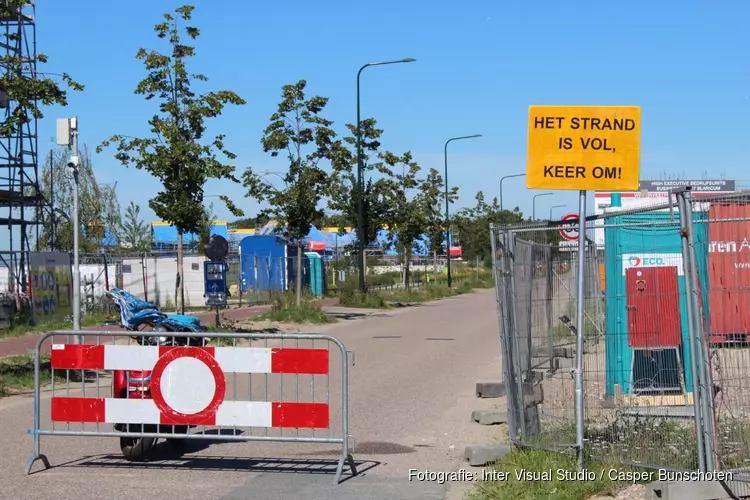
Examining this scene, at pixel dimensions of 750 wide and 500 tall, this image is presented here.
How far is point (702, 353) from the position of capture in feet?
20.2

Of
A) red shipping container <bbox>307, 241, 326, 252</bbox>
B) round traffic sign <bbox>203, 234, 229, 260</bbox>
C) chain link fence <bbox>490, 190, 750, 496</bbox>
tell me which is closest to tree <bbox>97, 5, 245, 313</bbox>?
round traffic sign <bbox>203, 234, 229, 260</bbox>

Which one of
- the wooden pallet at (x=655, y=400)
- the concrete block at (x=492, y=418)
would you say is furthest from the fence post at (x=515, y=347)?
the concrete block at (x=492, y=418)

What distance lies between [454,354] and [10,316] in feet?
40.1

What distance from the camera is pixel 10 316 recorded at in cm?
2359

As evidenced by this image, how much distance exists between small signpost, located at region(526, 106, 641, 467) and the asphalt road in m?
1.90

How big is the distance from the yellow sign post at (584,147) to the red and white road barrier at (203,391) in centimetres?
235

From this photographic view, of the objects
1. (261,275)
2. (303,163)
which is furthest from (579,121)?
(261,275)

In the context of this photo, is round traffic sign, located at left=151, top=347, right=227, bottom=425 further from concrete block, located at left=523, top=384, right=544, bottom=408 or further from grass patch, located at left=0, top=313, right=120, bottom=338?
grass patch, located at left=0, top=313, right=120, bottom=338

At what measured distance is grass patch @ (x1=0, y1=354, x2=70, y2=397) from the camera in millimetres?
12863

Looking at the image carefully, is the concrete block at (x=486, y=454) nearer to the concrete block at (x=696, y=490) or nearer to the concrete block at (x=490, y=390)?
the concrete block at (x=696, y=490)

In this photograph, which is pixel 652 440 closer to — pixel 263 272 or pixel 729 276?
pixel 729 276

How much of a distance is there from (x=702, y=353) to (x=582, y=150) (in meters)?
1.92

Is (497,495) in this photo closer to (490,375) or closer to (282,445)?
(282,445)

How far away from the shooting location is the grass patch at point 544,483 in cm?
651
